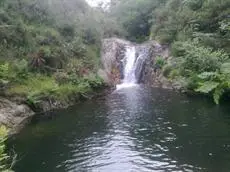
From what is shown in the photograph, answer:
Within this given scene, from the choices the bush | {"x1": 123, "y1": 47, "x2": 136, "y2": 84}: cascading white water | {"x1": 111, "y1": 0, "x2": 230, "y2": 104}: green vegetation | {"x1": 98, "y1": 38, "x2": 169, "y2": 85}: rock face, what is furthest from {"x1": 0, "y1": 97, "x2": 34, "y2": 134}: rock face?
{"x1": 123, "y1": 47, "x2": 136, "y2": 84}: cascading white water

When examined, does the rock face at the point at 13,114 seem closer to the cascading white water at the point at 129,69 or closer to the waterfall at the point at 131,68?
the cascading white water at the point at 129,69

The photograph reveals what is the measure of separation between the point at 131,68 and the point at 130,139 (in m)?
21.7

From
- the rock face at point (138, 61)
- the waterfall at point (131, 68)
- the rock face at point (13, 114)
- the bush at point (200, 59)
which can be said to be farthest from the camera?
the waterfall at point (131, 68)

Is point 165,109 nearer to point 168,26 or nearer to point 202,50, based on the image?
point 202,50

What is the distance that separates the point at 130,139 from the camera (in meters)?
14.7

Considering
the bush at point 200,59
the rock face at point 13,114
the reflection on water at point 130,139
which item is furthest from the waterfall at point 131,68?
the rock face at point 13,114

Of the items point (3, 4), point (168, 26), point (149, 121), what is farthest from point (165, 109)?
point (168, 26)

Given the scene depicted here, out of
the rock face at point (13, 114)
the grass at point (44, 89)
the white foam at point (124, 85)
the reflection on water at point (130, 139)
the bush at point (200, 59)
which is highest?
the bush at point (200, 59)

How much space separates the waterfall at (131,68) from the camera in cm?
3434

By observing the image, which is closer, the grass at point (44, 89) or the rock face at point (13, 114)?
the rock face at point (13, 114)

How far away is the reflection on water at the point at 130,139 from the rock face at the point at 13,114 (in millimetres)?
891

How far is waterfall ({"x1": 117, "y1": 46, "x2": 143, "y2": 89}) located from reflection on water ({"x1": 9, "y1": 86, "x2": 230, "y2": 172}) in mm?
12242

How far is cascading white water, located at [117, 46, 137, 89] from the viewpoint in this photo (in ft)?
112

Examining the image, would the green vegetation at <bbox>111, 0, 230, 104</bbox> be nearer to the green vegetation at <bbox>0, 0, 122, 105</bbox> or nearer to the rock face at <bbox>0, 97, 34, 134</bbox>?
the green vegetation at <bbox>0, 0, 122, 105</bbox>
